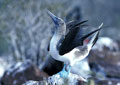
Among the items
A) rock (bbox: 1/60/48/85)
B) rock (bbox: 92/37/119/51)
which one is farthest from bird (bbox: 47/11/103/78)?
rock (bbox: 92/37/119/51)

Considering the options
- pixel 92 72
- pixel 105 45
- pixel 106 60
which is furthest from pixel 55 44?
pixel 105 45

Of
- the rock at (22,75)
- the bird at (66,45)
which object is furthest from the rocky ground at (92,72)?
the bird at (66,45)

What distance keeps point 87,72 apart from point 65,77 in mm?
3424

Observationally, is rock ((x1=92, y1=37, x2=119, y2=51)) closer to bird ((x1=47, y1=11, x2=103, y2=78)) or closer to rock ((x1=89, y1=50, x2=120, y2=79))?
rock ((x1=89, y1=50, x2=120, y2=79))

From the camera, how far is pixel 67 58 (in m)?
3.88

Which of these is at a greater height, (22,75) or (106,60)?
(106,60)

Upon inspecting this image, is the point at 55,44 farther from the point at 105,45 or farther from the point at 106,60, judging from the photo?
the point at 105,45

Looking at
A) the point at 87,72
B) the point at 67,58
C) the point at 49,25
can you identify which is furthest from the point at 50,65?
the point at 67,58

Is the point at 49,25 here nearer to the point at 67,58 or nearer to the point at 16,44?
the point at 16,44

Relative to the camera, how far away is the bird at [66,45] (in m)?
3.80

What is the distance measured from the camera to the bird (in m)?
3.80

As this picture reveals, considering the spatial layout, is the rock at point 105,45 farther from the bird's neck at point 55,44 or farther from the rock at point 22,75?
the bird's neck at point 55,44

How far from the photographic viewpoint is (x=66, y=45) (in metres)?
3.90

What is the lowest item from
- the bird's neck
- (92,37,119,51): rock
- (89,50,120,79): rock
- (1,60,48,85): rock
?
the bird's neck
